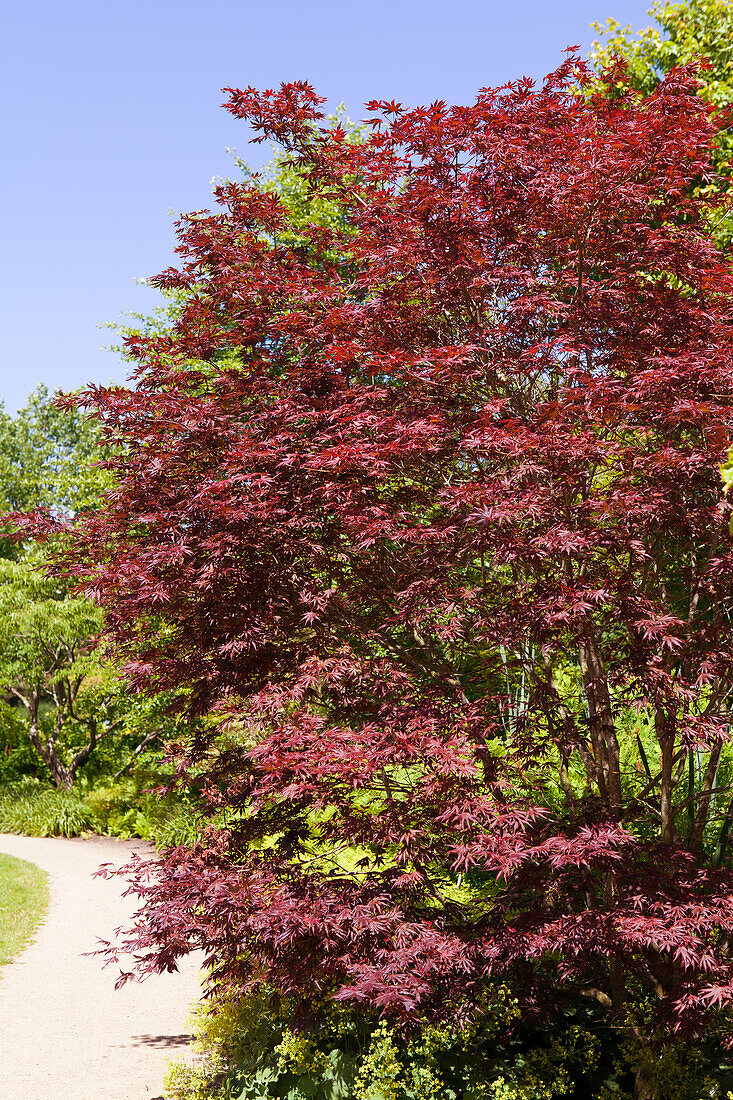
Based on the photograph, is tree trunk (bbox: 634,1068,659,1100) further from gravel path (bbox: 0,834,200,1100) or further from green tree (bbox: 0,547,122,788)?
green tree (bbox: 0,547,122,788)

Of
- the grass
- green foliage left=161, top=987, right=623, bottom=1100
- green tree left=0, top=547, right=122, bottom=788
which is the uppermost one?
green tree left=0, top=547, right=122, bottom=788

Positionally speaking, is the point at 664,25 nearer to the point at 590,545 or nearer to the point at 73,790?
the point at 590,545

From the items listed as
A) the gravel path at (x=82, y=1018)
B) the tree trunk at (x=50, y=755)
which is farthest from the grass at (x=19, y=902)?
the tree trunk at (x=50, y=755)

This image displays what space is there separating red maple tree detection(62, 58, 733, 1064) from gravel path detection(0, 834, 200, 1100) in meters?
1.50

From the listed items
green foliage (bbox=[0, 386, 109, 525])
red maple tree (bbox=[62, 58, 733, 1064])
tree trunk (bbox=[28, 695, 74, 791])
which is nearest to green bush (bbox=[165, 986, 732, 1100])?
red maple tree (bbox=[62, 58, 733, 1064])

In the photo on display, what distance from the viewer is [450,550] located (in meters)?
4.30

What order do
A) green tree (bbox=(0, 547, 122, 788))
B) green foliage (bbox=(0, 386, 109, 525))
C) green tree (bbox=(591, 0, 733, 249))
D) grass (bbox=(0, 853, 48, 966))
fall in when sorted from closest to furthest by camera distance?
grass (bbox=(0, 853, 48, 966)) < green tree (bbox=(591, 0, 733, 249)) < green tree (bbox=(0, 547, 122, 788)) < green foliage (bbox=(0, 386, 109, 525))

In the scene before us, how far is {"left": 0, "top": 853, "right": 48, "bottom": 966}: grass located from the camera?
822 centimetres

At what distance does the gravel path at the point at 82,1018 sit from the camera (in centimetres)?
532

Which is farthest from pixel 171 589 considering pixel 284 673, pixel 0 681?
pixel 0 681

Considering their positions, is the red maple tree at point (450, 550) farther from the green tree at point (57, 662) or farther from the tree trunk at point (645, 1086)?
the green tree at point (57, 662)

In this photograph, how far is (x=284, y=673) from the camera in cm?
467

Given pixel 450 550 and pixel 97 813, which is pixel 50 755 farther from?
pixel 450 550

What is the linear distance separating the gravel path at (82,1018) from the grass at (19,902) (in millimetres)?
138
